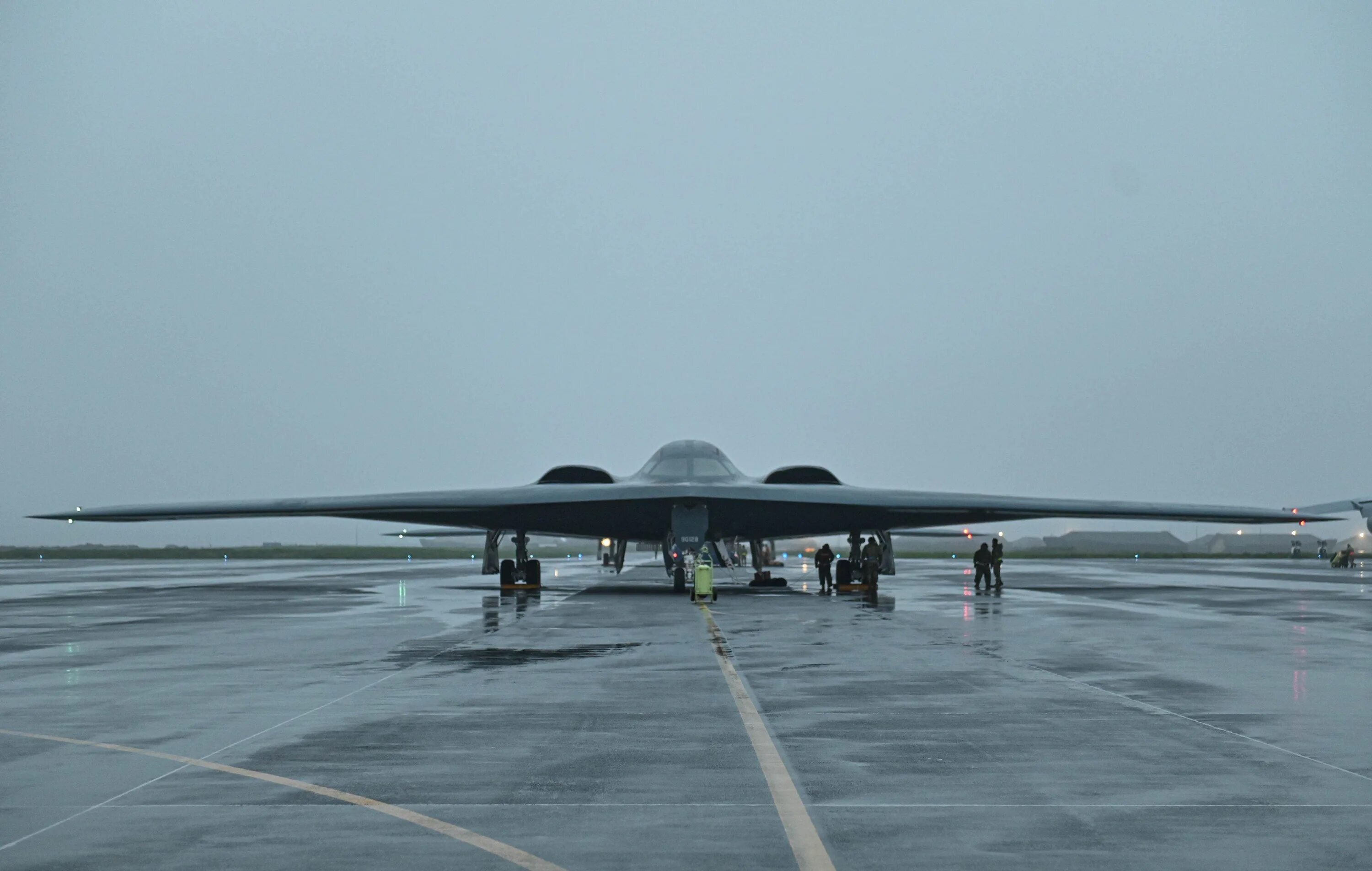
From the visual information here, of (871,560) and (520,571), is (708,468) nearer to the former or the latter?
(871,560)

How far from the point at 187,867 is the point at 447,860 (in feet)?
3.27

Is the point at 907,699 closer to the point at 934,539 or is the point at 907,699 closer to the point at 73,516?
the point at 73,516

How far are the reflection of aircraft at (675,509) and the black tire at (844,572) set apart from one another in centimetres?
106

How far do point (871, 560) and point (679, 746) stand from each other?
22.6 metres

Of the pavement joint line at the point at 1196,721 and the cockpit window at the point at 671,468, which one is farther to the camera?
the cockpit window at the point at 671,468

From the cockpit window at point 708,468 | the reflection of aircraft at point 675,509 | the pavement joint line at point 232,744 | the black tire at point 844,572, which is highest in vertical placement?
the cockpit window at point 708,468

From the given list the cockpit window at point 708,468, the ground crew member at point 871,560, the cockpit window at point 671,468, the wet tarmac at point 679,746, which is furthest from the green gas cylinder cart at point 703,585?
the ground crew member at point 871,560

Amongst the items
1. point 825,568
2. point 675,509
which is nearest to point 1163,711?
point 675,509

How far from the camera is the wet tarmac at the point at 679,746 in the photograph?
17.2ft

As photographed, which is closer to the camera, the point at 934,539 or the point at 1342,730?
the point at 1342,730

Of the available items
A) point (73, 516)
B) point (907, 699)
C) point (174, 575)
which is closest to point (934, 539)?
point (174, 575)

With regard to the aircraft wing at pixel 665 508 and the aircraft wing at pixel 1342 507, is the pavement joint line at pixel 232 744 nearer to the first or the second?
the aircraft wing at pixel 665 508

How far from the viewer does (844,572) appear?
100 feet

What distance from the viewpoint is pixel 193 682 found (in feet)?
35.8
